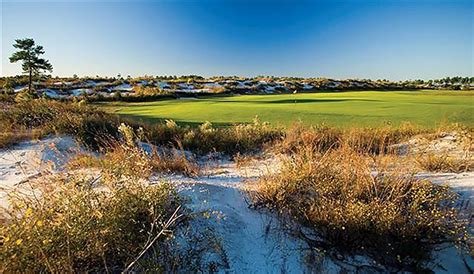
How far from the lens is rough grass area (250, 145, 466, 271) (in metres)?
3.41

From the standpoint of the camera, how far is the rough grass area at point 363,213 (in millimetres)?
3406

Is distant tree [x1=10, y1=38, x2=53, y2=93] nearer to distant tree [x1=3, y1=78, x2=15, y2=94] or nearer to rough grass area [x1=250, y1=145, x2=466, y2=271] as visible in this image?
distant tree [x1=3, y1=78, x2=15, y2=94]

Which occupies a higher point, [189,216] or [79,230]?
[79,230]

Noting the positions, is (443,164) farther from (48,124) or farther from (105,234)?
(48,124)

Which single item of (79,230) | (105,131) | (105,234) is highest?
(79,230)

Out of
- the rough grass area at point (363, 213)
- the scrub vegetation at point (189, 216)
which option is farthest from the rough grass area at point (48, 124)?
the rough grass area at point (363, 213)

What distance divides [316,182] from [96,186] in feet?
9.43

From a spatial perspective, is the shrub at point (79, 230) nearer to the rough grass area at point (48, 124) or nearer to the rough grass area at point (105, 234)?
the rough grass area at point (105, 234)

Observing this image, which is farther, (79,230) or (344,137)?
(344,137)

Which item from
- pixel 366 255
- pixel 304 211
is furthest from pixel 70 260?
pixel 366 255

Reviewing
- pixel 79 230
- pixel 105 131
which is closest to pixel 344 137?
pixel 105 131

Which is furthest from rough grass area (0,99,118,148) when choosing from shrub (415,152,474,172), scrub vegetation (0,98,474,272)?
shrub (415,152,474,172)

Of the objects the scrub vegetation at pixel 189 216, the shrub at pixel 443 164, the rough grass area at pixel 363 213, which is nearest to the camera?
the scrub vegetation at pixel 189 216

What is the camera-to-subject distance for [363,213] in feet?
11.2
